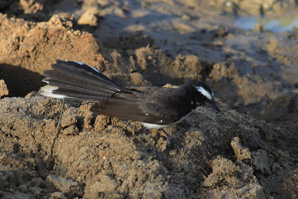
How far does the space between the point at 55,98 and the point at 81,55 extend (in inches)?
70.2

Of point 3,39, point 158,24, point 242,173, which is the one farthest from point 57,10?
point 242,173

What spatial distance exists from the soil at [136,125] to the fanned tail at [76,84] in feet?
0.91

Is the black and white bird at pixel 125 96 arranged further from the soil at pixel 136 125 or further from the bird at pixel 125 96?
the soil at pixel 136 125

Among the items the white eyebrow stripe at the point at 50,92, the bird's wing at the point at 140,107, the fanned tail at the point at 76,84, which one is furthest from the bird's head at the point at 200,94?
the white eyebrow stripe at the point at 50,92

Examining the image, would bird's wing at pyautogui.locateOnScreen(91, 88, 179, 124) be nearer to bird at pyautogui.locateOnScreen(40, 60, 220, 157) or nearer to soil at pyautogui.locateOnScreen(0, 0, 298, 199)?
bird at pyautogui.locateOnScreen(40, 60, 220, 157)

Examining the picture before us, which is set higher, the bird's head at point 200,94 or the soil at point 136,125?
the bird's head at point 200,94

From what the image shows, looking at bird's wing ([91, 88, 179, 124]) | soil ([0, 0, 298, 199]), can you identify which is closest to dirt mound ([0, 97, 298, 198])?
soil ([0, 0, 298, 199])

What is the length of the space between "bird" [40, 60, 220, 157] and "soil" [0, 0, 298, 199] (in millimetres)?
222

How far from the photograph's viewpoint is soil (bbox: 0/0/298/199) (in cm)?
434

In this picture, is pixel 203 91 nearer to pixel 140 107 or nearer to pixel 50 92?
pixel 140 107

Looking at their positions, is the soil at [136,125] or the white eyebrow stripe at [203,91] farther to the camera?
the white eyebrow stripe at [203,91]

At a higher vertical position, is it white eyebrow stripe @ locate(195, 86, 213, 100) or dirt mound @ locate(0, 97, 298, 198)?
white eyebrow stripe @ locate(195, 86, 213, 100)

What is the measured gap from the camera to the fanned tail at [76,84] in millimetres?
4938

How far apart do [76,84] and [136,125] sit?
0.95 meters
